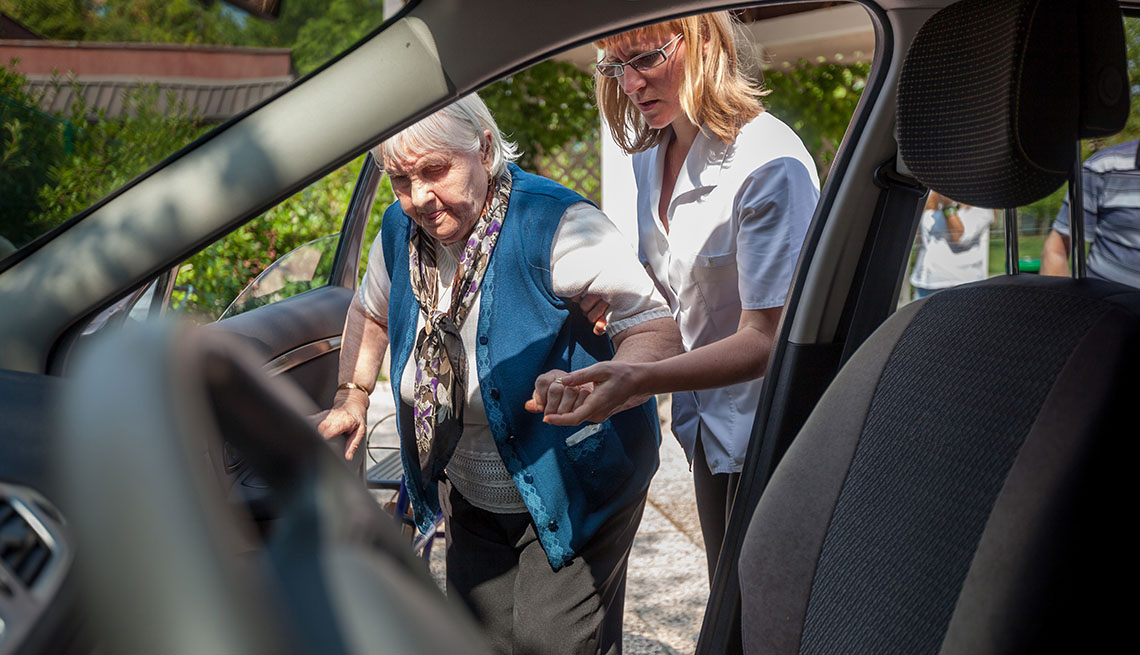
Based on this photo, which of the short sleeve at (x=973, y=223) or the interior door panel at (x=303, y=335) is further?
the short sleeve at (x=973, y=223)

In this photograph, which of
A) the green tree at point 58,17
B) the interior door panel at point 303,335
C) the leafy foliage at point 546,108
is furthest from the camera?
the green tree at point 58,17

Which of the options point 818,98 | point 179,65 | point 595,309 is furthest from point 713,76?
point 179,65

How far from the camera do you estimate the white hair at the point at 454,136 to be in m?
1.84

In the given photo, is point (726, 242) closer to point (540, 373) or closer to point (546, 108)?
point (540, 373)

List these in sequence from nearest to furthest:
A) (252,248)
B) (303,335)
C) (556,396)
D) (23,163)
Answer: (556,396) → (303,335) → (252,248) → (23,163)

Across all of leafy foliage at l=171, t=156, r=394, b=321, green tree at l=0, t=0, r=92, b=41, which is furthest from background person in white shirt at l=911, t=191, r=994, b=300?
green tree at l=0, t=0, r=92, b=41

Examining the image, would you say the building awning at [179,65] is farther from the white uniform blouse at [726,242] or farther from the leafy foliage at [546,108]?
the white uniform blouse at [726,242]

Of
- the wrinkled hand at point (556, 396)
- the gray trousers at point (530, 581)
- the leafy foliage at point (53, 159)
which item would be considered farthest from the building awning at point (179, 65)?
the wrinkled hand at point (556, 396)

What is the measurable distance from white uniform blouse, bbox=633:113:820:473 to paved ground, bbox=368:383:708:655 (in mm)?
1397

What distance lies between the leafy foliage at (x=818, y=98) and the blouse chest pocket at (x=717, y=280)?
6095mm

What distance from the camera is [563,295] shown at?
1.87 metres

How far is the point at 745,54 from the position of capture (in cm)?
210

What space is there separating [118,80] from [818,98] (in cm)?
1173

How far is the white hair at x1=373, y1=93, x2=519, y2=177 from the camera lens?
184 cm
